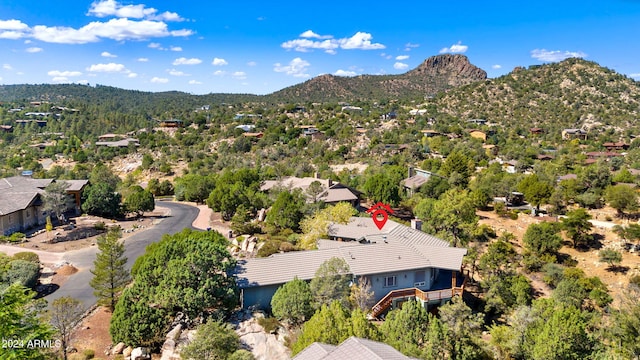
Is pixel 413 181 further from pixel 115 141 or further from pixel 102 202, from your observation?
pixel 115 141

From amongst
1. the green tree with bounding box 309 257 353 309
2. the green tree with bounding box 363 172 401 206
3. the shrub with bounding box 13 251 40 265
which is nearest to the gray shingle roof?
the green tree with bounding box 309 257 353 309

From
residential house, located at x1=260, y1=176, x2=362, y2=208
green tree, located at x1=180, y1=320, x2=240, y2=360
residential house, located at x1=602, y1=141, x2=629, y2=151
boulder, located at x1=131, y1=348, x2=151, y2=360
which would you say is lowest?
boulder, located at x1=131, y1=348, x2=151, y2=360

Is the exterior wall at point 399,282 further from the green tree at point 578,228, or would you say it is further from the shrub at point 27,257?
the shrub at point 27,257

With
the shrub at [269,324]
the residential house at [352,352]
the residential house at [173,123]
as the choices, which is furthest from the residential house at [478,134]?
the residential house at [352,352]

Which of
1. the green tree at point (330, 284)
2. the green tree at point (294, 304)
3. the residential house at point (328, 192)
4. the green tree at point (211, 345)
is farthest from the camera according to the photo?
the residential house at point (328, 192)

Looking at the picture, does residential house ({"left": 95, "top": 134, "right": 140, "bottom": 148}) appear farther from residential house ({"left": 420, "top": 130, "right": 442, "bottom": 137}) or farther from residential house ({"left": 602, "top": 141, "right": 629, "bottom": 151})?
residential house ({"left": 602, "top": 141, "right": 629, "bottom": 151})
